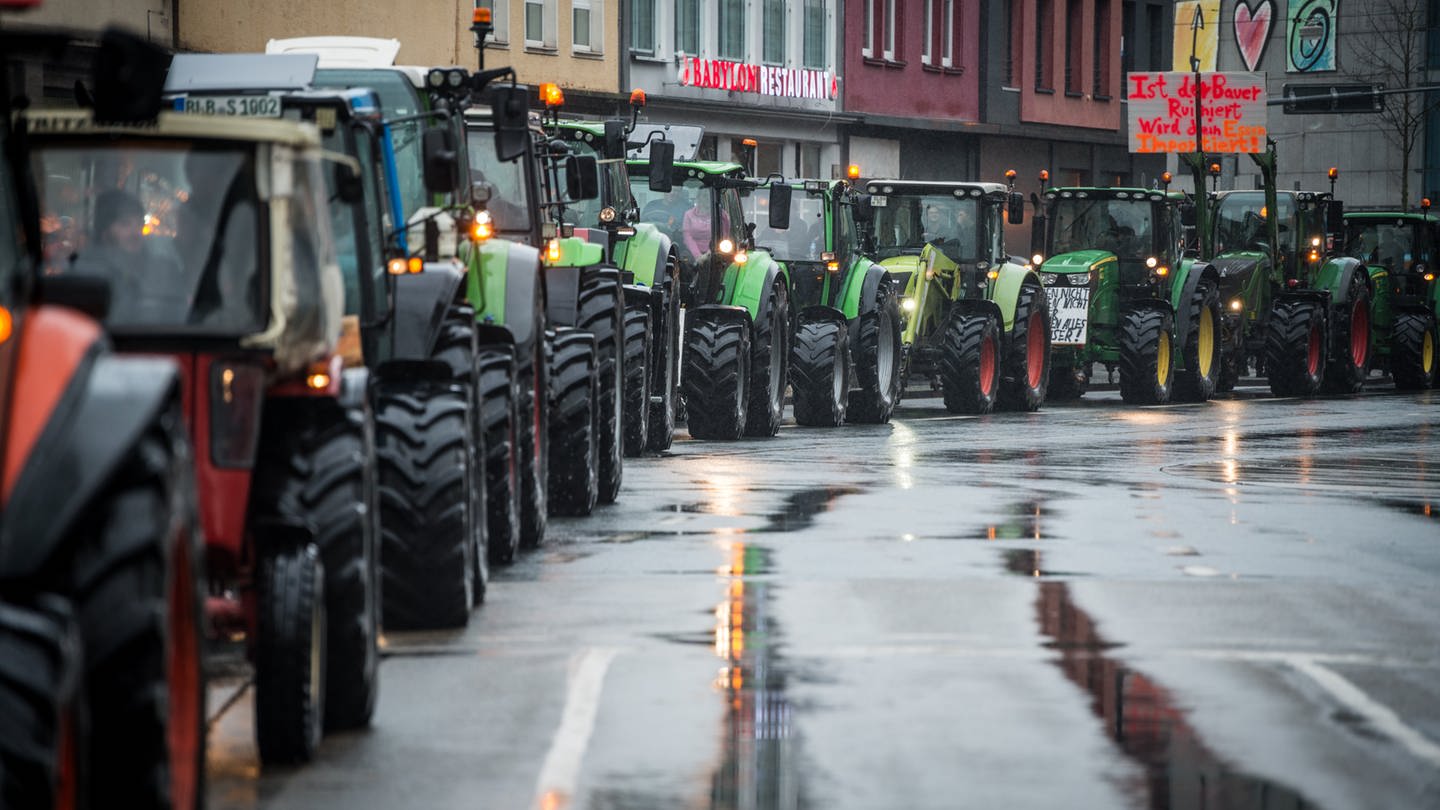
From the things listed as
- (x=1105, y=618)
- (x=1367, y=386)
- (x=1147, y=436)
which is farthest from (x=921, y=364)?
(x=1105, y=618)

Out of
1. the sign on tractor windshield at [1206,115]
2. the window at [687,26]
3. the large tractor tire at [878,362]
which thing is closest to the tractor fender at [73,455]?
the large tractor tire at [878,362]

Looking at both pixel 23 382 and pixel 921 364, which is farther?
pixel 921 364

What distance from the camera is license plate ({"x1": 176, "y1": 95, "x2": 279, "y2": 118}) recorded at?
466 inches

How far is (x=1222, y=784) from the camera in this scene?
8.08 metres

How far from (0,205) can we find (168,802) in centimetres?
505

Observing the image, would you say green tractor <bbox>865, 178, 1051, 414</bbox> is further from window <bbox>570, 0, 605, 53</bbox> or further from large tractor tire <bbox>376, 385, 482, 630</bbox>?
large tractor tire <bbox>376, 385, 482, 630</bbox>

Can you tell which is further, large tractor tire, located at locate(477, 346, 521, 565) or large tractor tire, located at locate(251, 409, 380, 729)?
large tractor tire, located at locate(477, 346, 521, 565)

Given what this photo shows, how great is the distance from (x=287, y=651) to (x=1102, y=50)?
55109mm

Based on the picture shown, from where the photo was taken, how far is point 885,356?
28125mm

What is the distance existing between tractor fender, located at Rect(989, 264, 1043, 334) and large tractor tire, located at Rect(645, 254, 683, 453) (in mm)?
8512

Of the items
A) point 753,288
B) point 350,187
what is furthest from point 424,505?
point 753,288

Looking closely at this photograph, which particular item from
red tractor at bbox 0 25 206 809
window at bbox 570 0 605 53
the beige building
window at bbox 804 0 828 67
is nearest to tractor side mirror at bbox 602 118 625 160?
the beige building

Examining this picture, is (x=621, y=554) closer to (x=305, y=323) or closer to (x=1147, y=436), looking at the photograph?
(x=305, y=323)

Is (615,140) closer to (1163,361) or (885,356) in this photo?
(885,356)
